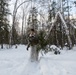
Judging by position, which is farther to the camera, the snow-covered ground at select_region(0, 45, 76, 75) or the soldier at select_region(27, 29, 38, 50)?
the soldier at select_region(27, 29, 38, 50)

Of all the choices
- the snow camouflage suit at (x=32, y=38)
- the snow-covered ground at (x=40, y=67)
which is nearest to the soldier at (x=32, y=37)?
the snow camouflage suit at (x=32, y=38)

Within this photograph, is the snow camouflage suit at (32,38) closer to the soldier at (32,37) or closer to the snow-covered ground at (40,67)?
the soldier at (32,37)

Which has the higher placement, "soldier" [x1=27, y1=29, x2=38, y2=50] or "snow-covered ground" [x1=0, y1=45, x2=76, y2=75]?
"soldier" [x1=27, y1=29, x2=38, y2=50]

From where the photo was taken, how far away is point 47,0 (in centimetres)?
2859

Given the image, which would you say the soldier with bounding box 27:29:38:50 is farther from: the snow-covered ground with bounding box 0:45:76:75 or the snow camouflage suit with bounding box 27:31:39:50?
the snow-covered ground with bounding box 0:45:76:75

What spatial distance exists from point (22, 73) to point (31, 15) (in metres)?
46.1

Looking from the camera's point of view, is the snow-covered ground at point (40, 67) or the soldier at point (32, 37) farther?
the soldier at point (32, 37)

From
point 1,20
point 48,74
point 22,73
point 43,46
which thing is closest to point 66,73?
point 48,74

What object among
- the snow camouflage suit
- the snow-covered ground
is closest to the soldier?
the snow camouflage suit

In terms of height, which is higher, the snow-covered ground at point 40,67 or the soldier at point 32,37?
the soldier at point 32,37

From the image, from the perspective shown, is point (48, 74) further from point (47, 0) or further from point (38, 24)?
point (38, 24)

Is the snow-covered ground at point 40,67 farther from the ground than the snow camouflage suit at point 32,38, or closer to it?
closer to it

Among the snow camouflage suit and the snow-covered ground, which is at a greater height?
the snow camouflage suit

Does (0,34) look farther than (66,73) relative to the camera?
Yes
